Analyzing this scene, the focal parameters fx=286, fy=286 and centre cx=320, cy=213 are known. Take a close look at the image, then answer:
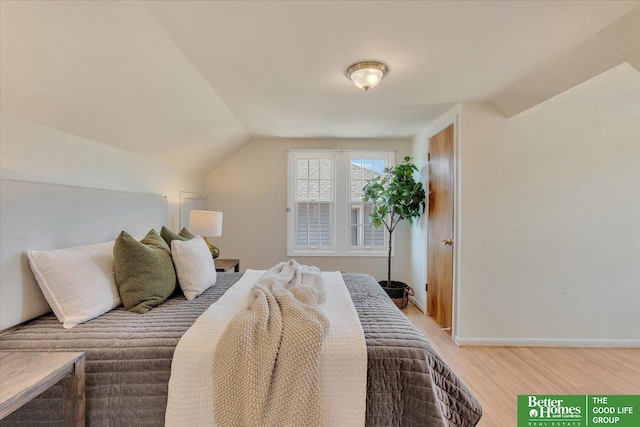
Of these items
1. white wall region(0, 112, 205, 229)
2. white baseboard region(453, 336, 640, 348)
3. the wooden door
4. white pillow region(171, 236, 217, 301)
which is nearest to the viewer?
white wall region(0, 112, 205, 229)

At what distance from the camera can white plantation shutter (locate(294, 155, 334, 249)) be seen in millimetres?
4105

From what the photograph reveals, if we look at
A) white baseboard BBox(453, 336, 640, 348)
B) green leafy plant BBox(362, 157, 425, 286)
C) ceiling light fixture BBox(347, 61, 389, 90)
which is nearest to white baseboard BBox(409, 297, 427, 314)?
green leafy plant BBox(362, 157, 425, 286)

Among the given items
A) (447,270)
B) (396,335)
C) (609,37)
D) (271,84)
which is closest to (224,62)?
(271,84)

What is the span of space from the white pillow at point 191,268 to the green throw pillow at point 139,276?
0.33 ft

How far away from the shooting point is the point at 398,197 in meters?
3.50

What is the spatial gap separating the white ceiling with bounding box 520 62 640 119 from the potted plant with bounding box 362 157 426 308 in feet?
4.29

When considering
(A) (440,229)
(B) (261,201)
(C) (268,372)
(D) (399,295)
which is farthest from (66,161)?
(D) (399,295)

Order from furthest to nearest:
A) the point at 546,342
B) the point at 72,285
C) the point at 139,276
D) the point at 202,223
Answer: the point at 202,223
the point at 546,342
the point at 139,276
the point at 72,285

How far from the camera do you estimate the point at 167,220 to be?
2.93m

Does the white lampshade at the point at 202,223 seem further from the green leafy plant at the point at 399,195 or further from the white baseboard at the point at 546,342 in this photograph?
the white baseboard at the point at 546,342

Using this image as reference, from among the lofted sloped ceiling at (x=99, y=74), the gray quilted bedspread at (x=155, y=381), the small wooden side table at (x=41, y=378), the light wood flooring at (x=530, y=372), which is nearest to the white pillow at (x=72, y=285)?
the gray quilted bedspread at (x=155, y=381)

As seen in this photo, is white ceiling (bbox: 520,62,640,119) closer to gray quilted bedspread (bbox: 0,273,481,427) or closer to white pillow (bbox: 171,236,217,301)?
gray quilted bedspread (bbox: 0,273,481,427)

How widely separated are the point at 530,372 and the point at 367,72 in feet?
8.41

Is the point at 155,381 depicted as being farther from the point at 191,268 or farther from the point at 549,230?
the point at 549,230
